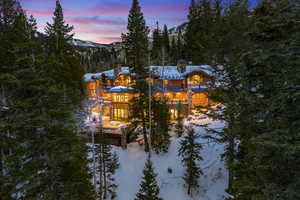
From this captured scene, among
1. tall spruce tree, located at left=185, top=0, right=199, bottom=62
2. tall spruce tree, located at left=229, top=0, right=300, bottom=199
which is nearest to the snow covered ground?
tall spruce tree, located at left=229, top=0, right=300, bottom=199

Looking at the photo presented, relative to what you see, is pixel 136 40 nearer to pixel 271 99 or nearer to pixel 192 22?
pixel 271 99

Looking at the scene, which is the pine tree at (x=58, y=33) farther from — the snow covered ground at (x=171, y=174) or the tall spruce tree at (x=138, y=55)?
Answer: the snow covered ground at (x=171, y=174)

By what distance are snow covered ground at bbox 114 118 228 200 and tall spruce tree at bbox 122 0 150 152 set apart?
2.68 m

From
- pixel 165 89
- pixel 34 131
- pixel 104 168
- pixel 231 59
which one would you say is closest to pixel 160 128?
pixel 104 168

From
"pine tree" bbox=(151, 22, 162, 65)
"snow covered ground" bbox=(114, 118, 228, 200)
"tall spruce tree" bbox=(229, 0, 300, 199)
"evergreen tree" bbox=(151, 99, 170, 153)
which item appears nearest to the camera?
"tall spruce tree" bbox=(229, 0, 300, 199)

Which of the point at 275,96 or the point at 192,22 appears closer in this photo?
the point at 275,96

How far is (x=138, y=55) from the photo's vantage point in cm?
1659

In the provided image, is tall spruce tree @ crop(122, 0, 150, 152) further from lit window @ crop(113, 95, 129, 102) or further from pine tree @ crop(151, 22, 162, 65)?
lit window @ crop(113, 95, 129, 102)

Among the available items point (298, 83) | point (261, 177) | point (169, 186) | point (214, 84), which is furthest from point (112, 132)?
point (298, 83)

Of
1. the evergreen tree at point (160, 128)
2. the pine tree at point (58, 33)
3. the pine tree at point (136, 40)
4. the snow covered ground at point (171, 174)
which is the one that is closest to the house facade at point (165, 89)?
the evergreen tree at point (160, 128)

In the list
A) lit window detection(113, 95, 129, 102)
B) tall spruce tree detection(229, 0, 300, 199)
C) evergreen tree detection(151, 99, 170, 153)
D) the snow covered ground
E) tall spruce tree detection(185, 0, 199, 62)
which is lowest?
the snow covered ground

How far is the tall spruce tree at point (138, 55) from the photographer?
54.1 ft

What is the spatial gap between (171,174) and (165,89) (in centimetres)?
1496

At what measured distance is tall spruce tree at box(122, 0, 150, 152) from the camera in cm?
1650
